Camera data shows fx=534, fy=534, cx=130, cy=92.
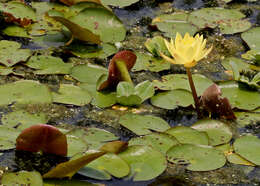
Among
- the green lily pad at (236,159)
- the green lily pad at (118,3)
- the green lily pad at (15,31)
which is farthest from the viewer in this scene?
the green lily pad at (118,3)

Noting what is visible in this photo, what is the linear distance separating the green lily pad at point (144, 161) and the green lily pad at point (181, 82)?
1.95ft

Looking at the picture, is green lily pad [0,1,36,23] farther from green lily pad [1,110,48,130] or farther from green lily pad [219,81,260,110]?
green lily pad [219,81,260,110]

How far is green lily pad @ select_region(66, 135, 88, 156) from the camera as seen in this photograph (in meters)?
2.21

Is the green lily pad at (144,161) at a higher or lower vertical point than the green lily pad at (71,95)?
lower

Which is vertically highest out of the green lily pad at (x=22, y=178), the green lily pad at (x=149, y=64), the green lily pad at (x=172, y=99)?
the green lily pad at (x=149, y=64)

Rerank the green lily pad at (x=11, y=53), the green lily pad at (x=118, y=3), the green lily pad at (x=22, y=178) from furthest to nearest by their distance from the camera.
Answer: the green lily pad at (x=118, y=3)
the green lily pad at (x=11, y=53)
the green lily pad at (x=22, y=178)

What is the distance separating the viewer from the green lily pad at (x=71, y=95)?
261cm

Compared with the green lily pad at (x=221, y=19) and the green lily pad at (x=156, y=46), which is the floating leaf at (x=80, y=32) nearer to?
the green lily pad at (x=156, y=46)

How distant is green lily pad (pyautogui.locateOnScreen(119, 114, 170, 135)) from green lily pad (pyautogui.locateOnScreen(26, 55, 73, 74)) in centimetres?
55

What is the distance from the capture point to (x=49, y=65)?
9.60ft

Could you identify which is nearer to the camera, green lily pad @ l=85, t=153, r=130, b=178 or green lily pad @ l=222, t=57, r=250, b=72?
green lily pad @ l=85, t=153, r=130, b=178

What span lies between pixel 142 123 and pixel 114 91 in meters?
0.34

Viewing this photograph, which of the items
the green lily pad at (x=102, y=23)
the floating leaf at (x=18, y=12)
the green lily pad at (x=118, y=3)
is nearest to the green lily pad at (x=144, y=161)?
the green lily pad at (x=102, y=23)

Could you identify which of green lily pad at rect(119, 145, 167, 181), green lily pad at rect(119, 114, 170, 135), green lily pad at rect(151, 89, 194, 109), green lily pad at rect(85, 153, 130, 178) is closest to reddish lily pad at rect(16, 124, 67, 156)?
green lily pad at rect(85, 153, 130, 178)
